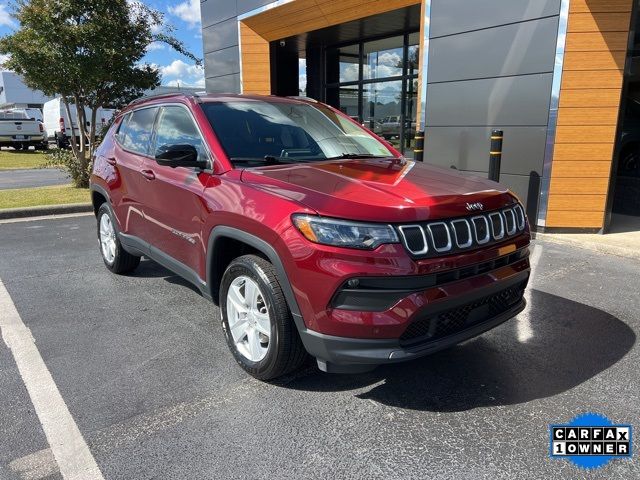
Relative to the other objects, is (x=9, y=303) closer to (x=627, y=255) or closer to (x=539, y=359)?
(x=539, y=359)

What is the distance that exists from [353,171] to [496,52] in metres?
5.56

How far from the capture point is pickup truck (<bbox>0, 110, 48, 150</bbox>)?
24.2 meters

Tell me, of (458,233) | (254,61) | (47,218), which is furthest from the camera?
(254,61)

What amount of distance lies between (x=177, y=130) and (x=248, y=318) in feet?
5.51

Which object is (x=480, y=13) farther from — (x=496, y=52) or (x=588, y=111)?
(x=588, y=111)

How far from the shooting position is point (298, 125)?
12.5ft

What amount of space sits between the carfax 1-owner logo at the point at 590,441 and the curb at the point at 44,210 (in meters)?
8.59

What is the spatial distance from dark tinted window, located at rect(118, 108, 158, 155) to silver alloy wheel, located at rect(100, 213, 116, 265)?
87cm

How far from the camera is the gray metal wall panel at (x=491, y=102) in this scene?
7.08 m

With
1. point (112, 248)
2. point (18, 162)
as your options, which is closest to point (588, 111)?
point (112, 248)

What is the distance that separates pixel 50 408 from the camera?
2.78m

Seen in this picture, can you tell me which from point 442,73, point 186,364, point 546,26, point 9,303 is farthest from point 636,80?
point 9,303

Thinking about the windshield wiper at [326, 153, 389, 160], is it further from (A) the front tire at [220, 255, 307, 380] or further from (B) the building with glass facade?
(B) the building with glass facade

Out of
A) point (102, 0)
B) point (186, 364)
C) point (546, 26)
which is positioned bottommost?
point (186, 364)
